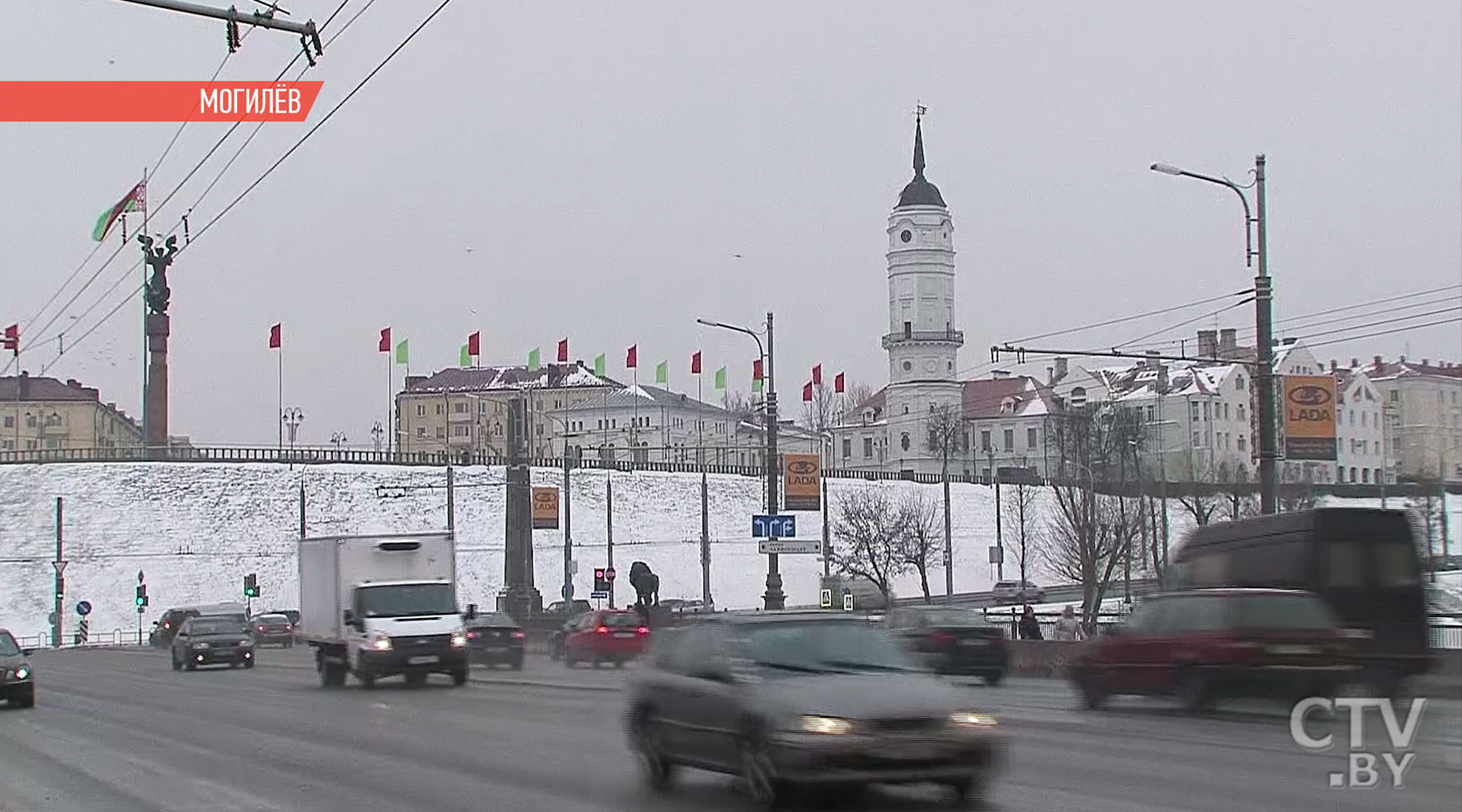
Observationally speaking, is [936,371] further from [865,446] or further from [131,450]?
[131,450]

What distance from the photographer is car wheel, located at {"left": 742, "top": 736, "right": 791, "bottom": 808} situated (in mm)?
13406

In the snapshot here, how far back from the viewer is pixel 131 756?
798 inches

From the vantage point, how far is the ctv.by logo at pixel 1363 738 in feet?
49.3

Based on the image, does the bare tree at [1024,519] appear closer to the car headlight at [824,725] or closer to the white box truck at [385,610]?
the white box truck at [385,610]

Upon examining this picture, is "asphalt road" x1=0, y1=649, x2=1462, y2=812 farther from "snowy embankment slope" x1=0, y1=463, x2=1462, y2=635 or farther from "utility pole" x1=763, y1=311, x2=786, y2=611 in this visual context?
"snowy embankment slope" x1=0, y1=463, x2=1462, y2=635

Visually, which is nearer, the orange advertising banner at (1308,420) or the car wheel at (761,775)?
the car wheel at (761,775)

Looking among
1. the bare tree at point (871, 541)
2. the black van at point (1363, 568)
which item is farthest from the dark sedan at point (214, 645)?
the bare tree at point (871, 541)

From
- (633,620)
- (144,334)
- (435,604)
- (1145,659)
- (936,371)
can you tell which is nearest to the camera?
(1145,659)

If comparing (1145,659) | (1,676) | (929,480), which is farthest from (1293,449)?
(929,480)

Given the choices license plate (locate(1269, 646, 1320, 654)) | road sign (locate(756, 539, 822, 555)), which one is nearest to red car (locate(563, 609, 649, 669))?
road sign (locate(756, 539, 822, 555))

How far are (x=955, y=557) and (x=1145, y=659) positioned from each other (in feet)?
324

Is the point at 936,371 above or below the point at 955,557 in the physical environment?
above

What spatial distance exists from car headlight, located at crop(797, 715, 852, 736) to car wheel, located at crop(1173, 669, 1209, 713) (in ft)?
36.0

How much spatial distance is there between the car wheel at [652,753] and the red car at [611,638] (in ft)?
94.9
